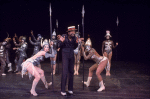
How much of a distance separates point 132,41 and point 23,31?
26.3 ft

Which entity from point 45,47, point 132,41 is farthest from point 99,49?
point 45,47

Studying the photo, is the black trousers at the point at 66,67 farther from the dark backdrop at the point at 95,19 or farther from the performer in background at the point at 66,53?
the dark backdrop at the point at 95,19

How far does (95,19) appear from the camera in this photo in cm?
1195

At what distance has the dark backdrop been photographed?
1050 cm

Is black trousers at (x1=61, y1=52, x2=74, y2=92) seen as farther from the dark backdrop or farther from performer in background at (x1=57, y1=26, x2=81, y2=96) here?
the dark backdrop

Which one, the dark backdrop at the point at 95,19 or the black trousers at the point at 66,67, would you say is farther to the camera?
the dark backdrop at the point at 95,19

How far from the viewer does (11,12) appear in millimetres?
11148

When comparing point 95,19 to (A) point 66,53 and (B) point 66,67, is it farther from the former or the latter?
(B) point 66,67

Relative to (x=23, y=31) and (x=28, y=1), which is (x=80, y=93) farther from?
(x=23, y=31)

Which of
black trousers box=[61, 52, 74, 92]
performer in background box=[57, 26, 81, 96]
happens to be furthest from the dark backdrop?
black trousers box=[61, 52, 74, 92]

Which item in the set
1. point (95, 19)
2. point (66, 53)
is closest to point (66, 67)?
point (66, 53)

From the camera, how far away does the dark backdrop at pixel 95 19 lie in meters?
10.5

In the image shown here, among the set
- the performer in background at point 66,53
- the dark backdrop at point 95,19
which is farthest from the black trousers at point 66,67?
the dark backdrop at point 95,19

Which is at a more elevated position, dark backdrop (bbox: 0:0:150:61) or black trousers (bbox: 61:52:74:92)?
dark backdrop (bbox: 0:0:150:61)
